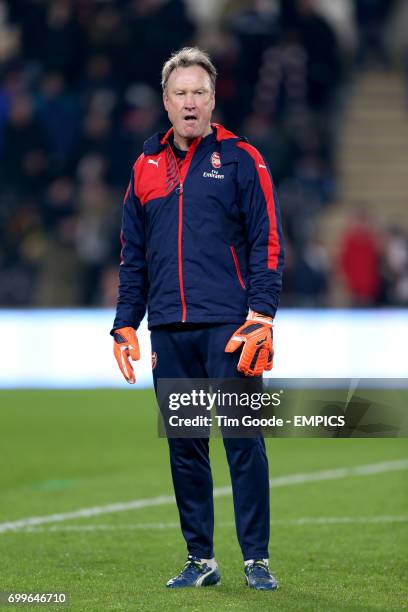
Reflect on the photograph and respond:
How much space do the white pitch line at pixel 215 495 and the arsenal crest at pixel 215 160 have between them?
2.92 metres

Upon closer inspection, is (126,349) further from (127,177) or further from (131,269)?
(127,177)

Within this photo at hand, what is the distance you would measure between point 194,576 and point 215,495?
3527 millimetres

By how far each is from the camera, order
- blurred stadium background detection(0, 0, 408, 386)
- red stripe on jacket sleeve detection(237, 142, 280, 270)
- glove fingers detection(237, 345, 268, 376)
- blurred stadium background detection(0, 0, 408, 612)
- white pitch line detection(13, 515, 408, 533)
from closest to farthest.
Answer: glove fingers detection(237, 345, 268, 376) → red stripe on jacket sleeve detection(237, 142, 280, 270) → white pitch line detection(13, 515, 408, 533) → blurred stadium background detection(0, 0, 408, 612) → blurred stadium background detection(0, 0, 408, 386)

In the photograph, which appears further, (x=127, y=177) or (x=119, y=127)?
(x=119, y=127)

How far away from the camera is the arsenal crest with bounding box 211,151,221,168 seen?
244 inches

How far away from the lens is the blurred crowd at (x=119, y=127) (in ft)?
61.5

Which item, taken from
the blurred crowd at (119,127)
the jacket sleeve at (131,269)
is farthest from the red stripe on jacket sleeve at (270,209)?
the blurred crowd at (119,127)

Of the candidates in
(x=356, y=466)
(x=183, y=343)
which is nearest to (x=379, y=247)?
(x=356, y=466)

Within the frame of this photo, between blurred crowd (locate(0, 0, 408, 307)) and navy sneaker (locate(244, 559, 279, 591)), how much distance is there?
12.0 meters

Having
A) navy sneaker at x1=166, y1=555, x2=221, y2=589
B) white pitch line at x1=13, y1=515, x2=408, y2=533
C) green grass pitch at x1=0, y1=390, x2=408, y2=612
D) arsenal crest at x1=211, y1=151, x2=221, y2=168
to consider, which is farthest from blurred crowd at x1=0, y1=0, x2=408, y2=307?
arsenal crest at x1=211, y1=151, x2=221, y2=168

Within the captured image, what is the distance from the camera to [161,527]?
848cm

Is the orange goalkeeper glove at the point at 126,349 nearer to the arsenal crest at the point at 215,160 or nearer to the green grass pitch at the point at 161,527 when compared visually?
the arsenal crest at the point at 215,160

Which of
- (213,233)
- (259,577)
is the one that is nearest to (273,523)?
(259,577)

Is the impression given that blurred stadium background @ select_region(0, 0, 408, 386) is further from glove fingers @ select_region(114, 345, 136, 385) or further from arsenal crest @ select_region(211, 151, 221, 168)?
arsenal crest @ select_region(211, 151, 221, 168)
